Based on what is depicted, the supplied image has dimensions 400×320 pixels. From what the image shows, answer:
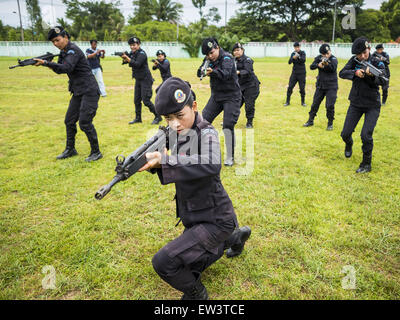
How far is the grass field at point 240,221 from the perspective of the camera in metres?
2.81

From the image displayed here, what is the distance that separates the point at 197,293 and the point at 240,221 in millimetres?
1454

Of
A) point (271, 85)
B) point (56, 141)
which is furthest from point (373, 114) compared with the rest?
point (271, 85)

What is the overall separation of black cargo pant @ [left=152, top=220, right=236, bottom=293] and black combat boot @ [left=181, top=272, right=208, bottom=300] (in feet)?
A: 0.20

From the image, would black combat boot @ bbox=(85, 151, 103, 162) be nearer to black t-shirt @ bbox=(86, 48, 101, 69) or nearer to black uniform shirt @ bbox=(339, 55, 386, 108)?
black uniform shirt @ bbox=(339, 55, 386, 108)

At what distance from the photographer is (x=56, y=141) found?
723 centimetres

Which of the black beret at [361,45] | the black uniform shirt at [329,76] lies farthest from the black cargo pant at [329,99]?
the black beret at [361,45]

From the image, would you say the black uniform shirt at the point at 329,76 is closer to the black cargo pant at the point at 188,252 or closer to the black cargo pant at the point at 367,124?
the black cargo pant at the point at 367,124

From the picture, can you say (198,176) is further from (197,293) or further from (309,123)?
(309,123)

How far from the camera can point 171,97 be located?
2.13 meters

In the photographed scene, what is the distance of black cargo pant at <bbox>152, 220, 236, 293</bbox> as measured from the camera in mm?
2291

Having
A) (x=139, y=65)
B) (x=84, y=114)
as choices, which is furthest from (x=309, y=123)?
(x=84, y=114)

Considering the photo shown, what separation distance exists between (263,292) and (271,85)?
15541mm

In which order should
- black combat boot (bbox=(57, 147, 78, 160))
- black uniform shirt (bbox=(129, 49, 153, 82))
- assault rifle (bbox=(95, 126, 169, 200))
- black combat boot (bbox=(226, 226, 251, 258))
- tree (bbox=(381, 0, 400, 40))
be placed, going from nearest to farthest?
assault rifle (bbox=(95, 126, 169, 200)), black combat boot (bbox=(226, 226, 251, 258)), black combat boot (bbox=(57, 147, 78, 160)), black uniform shirt (bbox=(129, 49, 153, 82)), tree (bbox=(381, 0, 400, 40))

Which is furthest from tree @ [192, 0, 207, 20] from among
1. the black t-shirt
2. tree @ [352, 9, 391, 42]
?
the black t-shirt
